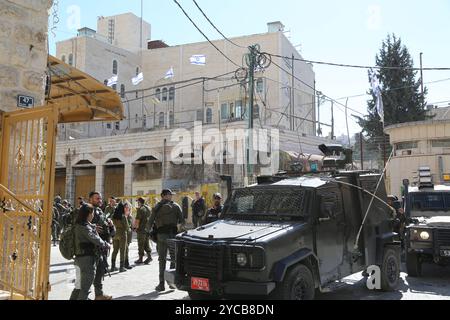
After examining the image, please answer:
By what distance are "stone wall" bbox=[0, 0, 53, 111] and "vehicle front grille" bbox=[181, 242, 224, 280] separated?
313cm

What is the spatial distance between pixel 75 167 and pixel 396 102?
23.8 metres

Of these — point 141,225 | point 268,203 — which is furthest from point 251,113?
point 268,203

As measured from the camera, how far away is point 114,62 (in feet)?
131

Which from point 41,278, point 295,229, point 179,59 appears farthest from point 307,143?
point 41,278

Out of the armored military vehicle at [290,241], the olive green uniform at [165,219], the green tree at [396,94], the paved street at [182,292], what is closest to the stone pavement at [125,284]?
A: the paved street at [182,292]

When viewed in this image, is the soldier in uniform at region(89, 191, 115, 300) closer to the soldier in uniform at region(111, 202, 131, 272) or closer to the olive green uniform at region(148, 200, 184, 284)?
the olive green uniform at region(148, 200, 184, 284)

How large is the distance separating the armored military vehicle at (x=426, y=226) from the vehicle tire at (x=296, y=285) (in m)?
3.73

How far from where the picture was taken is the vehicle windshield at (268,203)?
7133mm

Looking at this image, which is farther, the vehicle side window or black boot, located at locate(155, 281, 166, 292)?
black boot, located at locate(155, 281, 166, 292)

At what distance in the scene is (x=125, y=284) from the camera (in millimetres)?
9359

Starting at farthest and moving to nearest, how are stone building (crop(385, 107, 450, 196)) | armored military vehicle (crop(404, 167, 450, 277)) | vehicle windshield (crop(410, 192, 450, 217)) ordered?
stone building (crop(385, 107, 450, 196)) < vehicle windshield (crop(410, 192, 450, 217)) < armored military vehicle (crop(404, 167, 450, 277))

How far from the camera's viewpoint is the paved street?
803 centimetres

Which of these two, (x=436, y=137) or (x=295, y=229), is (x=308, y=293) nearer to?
(x=295, y=229)

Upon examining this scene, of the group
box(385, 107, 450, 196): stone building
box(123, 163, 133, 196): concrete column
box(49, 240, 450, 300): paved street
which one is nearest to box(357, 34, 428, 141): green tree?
box(385, 107, 450, 196): stone building
